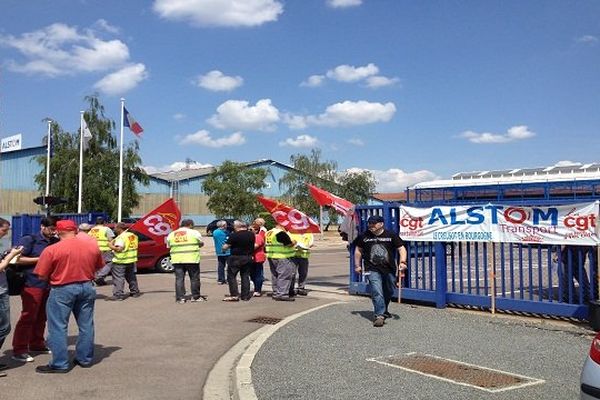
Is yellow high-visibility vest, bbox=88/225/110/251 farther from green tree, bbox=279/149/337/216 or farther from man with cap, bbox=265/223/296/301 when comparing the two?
green tree, bbox=279/149/337/216

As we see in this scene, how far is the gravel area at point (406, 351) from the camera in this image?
19.5 ft

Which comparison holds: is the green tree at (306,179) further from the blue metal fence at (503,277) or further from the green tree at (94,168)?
the blue metal fence at (503,277)

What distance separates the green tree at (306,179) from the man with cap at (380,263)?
1501 inches

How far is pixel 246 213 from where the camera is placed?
44.6 metres

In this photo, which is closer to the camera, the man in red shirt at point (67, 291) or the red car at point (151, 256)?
the man in red shirt at point (67, 291)

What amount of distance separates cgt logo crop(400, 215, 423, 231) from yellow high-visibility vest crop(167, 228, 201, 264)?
4179mm

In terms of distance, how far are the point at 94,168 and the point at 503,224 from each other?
109 feet

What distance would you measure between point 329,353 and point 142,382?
89.5 inches

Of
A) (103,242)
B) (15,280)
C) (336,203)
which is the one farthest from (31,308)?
(103,242)

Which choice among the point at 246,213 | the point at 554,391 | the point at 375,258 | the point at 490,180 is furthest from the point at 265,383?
the point at 246,213

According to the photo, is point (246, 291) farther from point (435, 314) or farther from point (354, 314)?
point (435, 314)

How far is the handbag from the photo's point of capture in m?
7.68

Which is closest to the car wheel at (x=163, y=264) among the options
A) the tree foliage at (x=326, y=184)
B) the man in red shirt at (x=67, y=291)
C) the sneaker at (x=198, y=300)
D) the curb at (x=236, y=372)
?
the sneaker at (x=198, y=300)

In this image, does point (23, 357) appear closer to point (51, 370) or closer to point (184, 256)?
point (51, 370)
